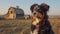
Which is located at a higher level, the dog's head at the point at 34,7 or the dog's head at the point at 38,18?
the dog's head at the point at 34,7

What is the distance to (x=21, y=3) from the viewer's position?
2.27m

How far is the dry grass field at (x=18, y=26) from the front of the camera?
221 cm

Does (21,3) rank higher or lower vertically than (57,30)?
higher

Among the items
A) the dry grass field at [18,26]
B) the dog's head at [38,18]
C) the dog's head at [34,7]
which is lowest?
the dry grass field at [18,26]

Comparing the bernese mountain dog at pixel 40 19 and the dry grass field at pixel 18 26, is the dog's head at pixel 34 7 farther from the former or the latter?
the dry grass field at pixel 18 26

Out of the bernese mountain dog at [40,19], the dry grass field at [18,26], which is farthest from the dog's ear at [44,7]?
the dry grass field at [18,26]


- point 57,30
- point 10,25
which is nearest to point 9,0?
point 10,25

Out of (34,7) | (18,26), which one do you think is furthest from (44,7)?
(18,26)

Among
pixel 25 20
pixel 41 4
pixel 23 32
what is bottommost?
pixel 23 32

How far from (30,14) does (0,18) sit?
1.32 ft

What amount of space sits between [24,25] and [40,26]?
22 cm

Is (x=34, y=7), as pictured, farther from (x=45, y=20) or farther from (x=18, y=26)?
(x=18, y=26)

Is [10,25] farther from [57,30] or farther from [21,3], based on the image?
[57,30]

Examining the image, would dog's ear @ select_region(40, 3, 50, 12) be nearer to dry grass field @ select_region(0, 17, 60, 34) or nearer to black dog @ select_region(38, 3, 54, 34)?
black dog @ select_region(38, 3, 54, 34)
